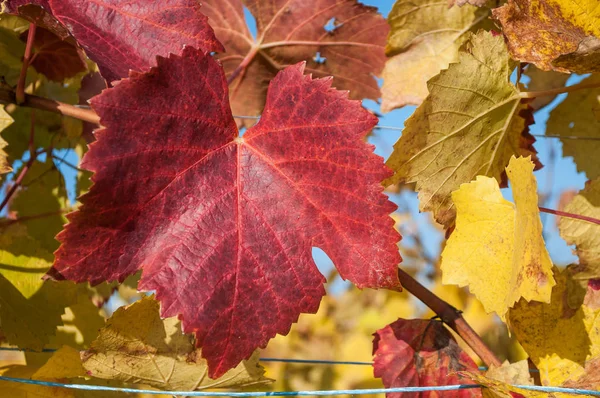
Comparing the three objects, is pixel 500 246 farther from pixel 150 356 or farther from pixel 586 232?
pixel 150 356

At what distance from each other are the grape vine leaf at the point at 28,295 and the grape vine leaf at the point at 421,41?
732 millimetres

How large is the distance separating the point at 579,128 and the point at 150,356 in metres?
0.99

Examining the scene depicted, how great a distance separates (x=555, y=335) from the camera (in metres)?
Result: 1.02

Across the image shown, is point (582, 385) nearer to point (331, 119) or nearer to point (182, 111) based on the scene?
point (331, 119)

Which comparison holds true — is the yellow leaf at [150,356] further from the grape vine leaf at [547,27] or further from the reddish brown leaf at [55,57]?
the grape vine leaf at [547,27]

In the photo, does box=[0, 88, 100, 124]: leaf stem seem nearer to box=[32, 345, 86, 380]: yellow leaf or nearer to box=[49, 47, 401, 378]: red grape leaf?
box=[49, 47, 401, 378]: red grape leaf

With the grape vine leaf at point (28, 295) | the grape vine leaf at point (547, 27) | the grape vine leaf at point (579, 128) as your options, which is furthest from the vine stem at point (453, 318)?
the grape vine leaf at point (28, 295)

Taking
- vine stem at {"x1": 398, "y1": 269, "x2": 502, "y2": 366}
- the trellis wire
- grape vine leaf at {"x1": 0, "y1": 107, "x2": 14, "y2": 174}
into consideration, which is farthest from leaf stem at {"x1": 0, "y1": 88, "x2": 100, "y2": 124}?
vine stem at {"x1": 398, "y1": 269, "x2": 502, "y2": 366}

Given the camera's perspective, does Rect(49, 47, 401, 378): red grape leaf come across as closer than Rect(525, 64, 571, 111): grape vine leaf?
Yes

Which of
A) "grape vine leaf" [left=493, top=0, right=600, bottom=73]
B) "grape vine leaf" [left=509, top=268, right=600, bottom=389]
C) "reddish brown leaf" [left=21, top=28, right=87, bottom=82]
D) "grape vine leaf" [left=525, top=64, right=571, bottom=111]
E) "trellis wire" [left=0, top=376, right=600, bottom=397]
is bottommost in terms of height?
"trellis wire" [left=0, top=376, right=600, bottom=397]

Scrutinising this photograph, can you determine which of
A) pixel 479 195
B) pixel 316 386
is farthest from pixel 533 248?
pixel 316 386

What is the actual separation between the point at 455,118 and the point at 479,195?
0.14 metres

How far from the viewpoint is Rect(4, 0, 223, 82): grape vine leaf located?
0.90 m

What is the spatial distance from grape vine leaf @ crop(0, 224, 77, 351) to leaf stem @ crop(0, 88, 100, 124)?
0.28m
